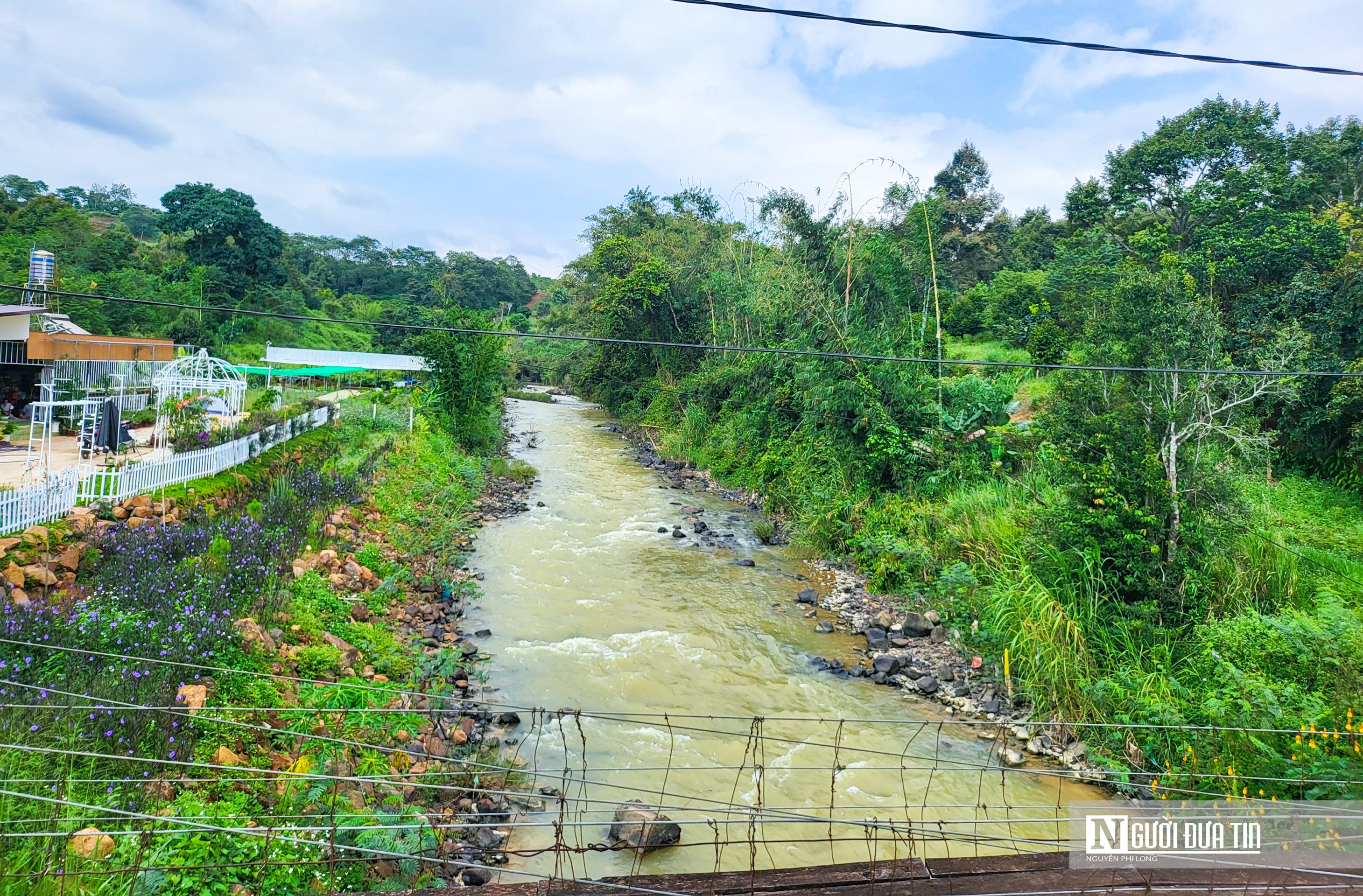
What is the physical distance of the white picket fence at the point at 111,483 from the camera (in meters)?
6.88

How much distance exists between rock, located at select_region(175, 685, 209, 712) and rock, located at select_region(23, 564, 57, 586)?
253 centimetres

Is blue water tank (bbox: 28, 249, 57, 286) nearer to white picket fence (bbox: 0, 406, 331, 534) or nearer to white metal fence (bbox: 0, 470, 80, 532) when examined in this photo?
white picket fence (bbox: 0, 406, 331, 534)

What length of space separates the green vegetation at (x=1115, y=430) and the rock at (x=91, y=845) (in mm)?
6824

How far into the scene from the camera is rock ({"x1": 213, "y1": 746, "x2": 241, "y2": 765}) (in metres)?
4.67

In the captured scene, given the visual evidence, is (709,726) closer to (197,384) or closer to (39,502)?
(39,502)

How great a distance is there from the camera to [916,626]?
962 cm

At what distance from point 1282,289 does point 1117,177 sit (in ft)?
36.5

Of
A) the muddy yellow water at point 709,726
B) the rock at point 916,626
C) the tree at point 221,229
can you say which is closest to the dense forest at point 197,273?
the tree at point 221,229

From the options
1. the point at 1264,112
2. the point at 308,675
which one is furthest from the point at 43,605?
the point at 1264,112

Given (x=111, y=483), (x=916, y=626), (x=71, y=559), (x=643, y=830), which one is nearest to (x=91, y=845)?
(x=643, y=830)

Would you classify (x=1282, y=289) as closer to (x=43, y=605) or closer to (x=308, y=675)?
(x=308, y=675)

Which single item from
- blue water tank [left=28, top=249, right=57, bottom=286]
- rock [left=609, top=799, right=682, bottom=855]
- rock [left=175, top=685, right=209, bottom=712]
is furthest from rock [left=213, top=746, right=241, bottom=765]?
blue water tank [left=28, top=249, right=57, bottom=286]

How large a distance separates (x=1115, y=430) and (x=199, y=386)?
56.8 feet

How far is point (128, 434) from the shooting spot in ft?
39.6
